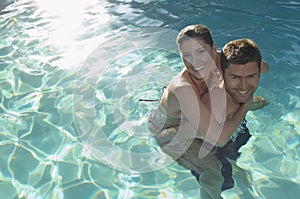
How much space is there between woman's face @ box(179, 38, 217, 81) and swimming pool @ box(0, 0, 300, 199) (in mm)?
1065

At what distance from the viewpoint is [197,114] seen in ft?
8.65

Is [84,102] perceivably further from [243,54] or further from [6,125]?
[243,54]

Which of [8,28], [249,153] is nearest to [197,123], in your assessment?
[249,153]

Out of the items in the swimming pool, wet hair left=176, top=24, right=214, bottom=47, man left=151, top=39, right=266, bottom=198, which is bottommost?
the swimming pool

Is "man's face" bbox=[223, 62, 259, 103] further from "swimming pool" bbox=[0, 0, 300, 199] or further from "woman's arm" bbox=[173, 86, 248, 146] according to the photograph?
"swimming pool" bbox=[0, 0, 300, 199]

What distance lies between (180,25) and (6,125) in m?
3.37

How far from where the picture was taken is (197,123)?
2.65 meters

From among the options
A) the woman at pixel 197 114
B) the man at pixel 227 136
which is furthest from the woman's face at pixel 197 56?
the man at pixel 227 136

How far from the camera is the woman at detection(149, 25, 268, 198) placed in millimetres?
2646

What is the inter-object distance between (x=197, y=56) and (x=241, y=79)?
39 centimetres

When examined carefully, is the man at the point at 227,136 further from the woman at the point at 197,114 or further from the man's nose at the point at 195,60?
the man's nose at the point at 195,60

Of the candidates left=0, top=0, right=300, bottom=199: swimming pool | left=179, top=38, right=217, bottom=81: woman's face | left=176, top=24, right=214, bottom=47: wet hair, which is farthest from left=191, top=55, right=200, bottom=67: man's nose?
left=0, top=0, right=300, bottom=199: swimming pool

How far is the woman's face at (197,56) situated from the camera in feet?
9.07

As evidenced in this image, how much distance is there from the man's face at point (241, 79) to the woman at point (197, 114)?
0.32 feet
